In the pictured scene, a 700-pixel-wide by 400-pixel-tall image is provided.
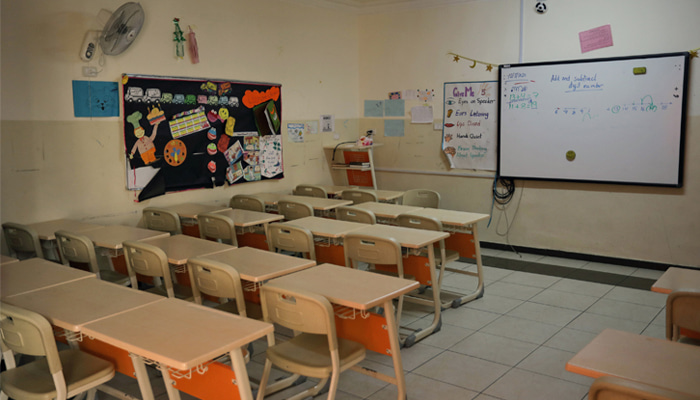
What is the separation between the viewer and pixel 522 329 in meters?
3.99

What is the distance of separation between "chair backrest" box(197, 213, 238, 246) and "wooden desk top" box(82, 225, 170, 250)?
1.42 feet

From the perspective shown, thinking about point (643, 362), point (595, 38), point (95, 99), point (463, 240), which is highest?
point (595, 38)

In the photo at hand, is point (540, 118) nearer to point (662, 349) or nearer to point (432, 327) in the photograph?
point (432, 327)

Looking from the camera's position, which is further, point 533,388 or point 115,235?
point 115,235

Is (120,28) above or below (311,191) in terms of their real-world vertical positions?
above

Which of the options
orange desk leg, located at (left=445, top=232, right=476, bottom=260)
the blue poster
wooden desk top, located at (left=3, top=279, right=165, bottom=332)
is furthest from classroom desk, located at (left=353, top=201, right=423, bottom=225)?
wooden desk top, located at (left=3, top=279, right=165, bottom=332)

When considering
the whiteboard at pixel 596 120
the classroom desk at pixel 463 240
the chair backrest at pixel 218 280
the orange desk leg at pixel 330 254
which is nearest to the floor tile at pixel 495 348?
the classroom desk at pixel 463 240

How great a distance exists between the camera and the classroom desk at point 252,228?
444 centimetres

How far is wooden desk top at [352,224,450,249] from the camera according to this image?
11.8ft

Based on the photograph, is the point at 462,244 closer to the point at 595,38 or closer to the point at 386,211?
the point at 386,211

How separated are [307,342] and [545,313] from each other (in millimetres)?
2340

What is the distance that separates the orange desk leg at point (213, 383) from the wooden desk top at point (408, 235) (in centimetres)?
164

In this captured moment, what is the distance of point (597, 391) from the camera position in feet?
5.33

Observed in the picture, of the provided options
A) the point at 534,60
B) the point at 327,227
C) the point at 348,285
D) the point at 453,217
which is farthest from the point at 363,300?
the point at 534,60
